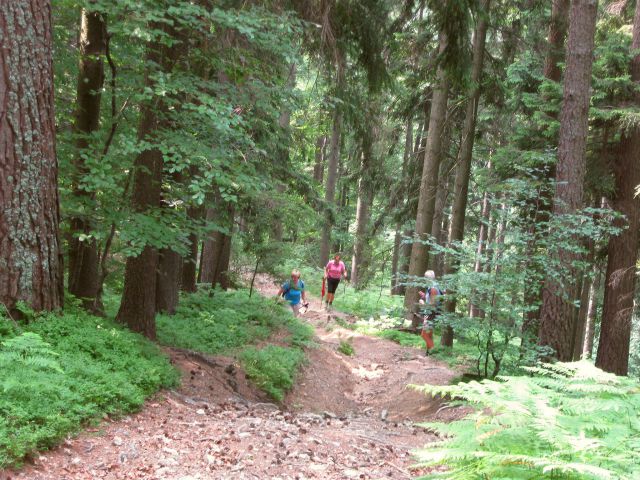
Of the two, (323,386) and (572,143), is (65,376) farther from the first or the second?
(572,143)

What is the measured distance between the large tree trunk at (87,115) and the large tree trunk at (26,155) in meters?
1.83

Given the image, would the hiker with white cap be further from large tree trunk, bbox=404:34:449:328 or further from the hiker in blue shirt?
the hiker in blue shirt

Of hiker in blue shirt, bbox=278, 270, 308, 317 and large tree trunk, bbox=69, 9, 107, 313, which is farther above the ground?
large tree trunk, bbox=69, 9, 107, 313

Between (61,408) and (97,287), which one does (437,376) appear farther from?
(61,408)

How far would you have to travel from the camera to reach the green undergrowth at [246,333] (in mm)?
9078

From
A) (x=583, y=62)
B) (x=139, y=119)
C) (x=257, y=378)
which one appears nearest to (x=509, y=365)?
(x=257, y=378)

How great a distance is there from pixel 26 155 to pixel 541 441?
5251 millimetres

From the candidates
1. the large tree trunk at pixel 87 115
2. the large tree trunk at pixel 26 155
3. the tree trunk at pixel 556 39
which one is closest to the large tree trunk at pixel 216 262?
the large tree trunk at pixel 87 115

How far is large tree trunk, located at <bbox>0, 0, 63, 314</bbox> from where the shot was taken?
519cm

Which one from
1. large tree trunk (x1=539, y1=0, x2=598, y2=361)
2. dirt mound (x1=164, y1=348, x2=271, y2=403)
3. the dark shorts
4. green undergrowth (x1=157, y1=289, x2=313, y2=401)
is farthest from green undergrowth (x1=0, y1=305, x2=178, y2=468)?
the dark shorts

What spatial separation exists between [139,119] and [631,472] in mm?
7445

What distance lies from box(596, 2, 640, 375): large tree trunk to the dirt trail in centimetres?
399

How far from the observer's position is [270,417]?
21.2ft

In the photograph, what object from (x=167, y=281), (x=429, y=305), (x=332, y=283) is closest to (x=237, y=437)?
(x=429, y=305)
